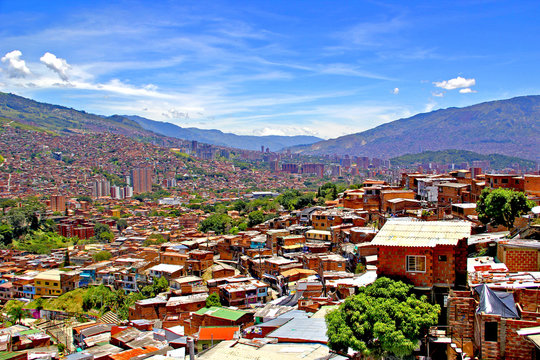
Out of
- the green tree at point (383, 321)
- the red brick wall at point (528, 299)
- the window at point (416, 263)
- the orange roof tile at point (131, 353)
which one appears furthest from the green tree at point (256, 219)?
the red brick wall at point (528, 299)

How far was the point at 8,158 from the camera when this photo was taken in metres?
93.4

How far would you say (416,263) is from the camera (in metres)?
7.39

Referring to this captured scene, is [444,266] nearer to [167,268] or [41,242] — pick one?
[167,268]

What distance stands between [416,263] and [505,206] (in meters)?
7.64

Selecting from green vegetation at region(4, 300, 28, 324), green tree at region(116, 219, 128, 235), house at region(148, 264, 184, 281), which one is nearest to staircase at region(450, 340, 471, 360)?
house at region(148, 264, 184, 281)

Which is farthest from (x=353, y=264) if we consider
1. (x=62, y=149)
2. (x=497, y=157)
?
(x=497, y=157)

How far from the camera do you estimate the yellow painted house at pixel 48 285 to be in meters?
24.7

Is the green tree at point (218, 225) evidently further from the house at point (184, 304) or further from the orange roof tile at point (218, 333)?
the orange roof tile at point (218, 333)

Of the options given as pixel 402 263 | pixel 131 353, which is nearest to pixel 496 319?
pixel 402 263

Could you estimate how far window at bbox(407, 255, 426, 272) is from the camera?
735 cm

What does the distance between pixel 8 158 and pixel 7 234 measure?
199 feet

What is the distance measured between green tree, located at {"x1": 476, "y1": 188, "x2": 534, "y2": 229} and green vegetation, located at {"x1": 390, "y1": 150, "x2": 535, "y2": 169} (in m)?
118

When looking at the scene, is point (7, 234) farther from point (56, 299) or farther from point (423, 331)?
point (423, 331)

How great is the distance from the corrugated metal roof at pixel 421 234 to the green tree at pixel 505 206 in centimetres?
628
